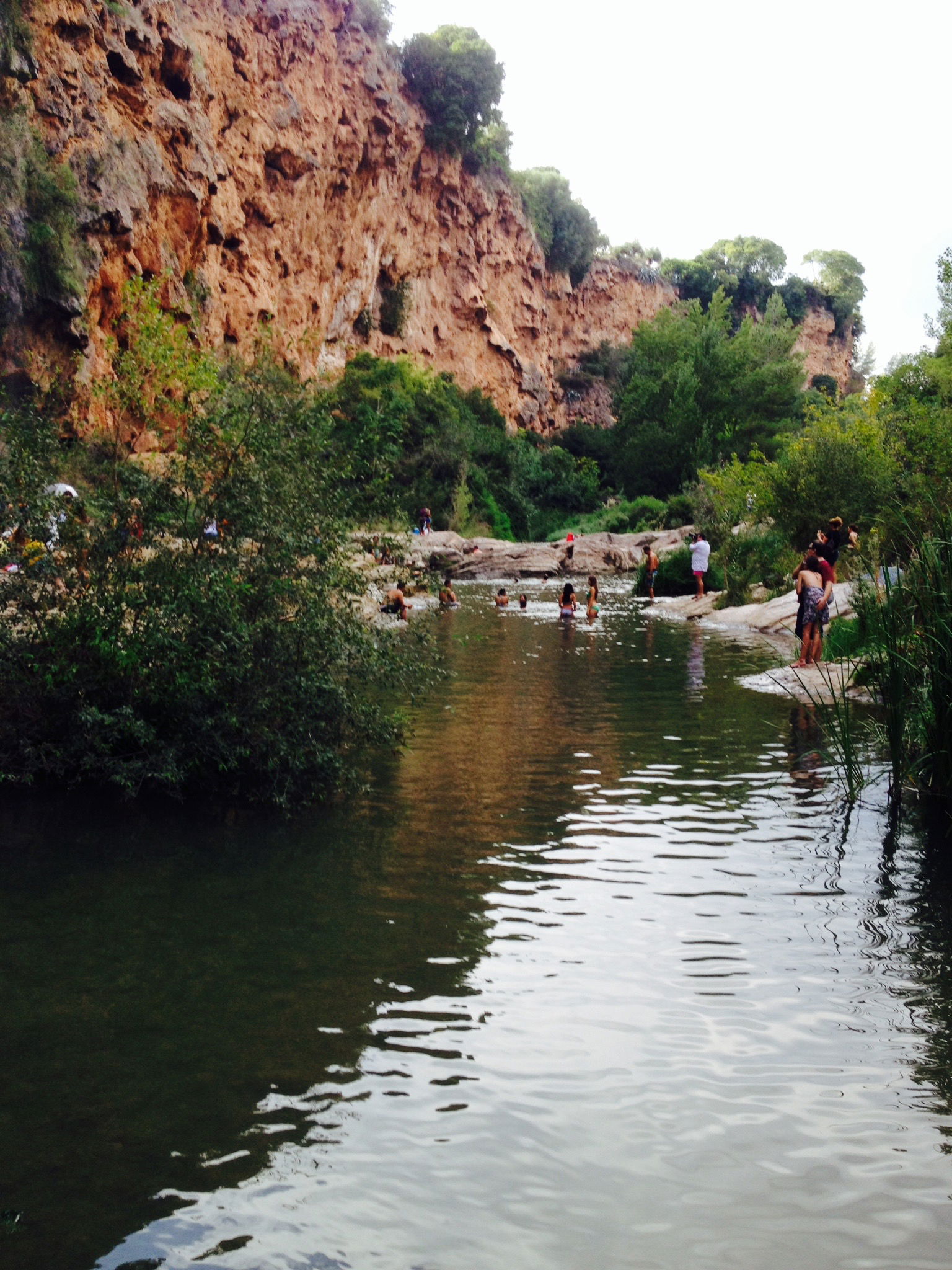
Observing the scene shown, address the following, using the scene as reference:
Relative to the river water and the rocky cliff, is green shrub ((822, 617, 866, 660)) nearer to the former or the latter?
the river water

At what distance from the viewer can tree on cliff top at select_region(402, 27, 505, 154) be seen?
55.4 m

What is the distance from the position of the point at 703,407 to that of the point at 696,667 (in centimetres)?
4496

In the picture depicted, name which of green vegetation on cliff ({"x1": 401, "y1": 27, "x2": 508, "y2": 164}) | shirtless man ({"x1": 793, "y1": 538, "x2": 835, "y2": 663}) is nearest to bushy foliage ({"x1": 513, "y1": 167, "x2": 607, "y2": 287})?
green vegetation on cliff ({"x1": 401, "y1": 27, "x2": 508, "y2": 164})

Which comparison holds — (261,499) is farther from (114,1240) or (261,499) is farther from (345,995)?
(114,1240)

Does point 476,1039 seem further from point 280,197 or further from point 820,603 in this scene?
point 280,197

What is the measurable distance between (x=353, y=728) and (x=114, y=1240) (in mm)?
5485

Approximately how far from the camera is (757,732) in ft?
38.1

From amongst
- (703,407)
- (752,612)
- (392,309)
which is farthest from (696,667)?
(703,407)

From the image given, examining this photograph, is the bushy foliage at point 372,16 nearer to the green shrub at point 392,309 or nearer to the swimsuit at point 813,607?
the green shrub at point 392,309

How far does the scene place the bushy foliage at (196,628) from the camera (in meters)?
7.77

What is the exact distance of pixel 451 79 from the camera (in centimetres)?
5591

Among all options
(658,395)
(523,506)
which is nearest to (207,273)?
(523,506)

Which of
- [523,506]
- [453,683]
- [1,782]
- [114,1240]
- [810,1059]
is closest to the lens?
[114,1240]

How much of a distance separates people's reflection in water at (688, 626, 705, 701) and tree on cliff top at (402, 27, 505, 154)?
4284 cm
